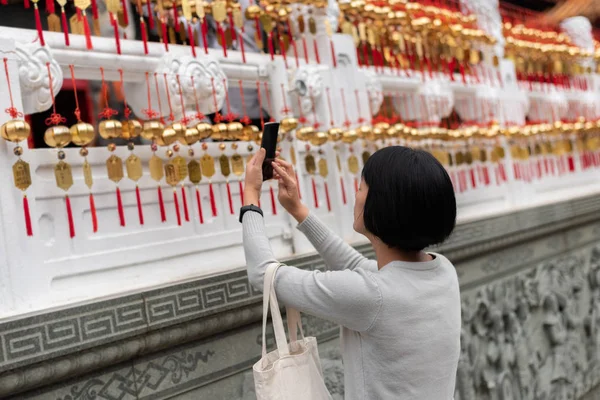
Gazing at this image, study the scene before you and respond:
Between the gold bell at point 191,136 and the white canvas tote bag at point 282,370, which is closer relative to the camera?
the white canvas tote bag at point 282,370

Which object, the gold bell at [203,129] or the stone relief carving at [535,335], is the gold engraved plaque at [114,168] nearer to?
the gold bell at [203,129]

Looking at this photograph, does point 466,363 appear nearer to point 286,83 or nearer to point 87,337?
→ point 286,83

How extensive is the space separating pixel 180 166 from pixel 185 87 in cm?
28

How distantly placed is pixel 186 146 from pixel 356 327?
1.25m

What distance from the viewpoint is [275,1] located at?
117 inches

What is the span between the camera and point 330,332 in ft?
9.36

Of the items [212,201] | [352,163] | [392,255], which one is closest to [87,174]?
[212,201]

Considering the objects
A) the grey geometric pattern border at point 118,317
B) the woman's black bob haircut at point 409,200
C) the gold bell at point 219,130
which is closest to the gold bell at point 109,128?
the gold bell at point 219,130

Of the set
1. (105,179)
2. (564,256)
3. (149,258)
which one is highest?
(105,179)

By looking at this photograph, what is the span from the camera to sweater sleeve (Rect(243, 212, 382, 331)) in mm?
1480

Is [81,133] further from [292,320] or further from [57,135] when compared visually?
[292,320]

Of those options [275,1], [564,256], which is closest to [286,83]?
[275,1]

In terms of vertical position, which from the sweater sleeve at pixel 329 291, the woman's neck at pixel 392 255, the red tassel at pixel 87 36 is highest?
the red tassel at pixel 87 36

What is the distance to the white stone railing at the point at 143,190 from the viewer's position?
2.02m
